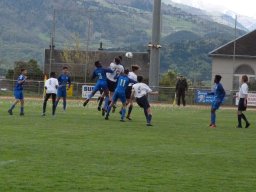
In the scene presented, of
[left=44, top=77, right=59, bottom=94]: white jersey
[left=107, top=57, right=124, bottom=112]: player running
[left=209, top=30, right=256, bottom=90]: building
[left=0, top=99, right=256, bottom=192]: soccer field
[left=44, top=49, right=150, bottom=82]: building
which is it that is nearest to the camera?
[left=0, top=99, right=256, bottom=192]: soccer field

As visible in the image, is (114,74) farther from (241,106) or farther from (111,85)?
(241,106)

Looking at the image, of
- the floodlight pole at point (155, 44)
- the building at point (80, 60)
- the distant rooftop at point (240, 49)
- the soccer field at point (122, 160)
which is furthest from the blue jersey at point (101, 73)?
the distant rooftop at point (240, 49)

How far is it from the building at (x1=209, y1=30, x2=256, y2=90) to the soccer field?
3734cm

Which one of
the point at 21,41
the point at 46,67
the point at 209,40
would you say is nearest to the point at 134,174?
the point at 46,67

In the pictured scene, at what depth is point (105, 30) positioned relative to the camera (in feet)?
417

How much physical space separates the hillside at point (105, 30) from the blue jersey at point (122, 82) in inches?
1135

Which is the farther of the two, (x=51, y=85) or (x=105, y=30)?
(x=105, y=30)

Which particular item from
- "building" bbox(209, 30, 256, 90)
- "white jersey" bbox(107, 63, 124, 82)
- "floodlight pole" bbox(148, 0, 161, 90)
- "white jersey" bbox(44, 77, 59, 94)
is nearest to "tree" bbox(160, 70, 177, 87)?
"building" bbox(209, 30, 256, 90)

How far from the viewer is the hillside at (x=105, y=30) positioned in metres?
A: 79.0

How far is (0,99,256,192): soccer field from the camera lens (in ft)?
35.5

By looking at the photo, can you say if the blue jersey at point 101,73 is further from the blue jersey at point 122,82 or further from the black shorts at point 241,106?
the black shorts at point 241,106

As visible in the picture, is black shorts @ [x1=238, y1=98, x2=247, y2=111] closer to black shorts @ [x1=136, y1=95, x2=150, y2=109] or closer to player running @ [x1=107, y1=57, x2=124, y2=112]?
black shorts @ [x1=136, y1=95, x2=150, y2=109]

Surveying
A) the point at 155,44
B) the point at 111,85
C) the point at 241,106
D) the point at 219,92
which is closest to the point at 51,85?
the point at 111,85

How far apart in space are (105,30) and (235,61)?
2530 inches
